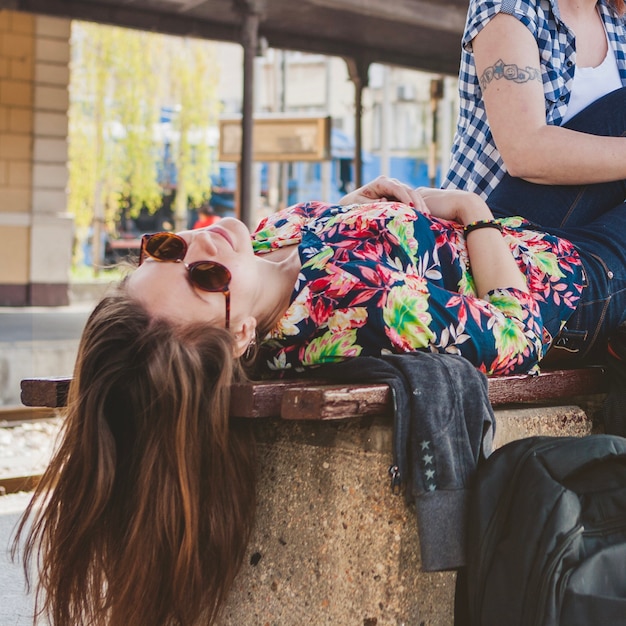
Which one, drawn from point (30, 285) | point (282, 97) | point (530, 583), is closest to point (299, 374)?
point (530, 583)

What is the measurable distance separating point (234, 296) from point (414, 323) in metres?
0.43

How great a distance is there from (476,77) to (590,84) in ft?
1.20

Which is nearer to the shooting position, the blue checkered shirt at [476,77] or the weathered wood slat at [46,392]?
the weathered wood slat at [46,392]

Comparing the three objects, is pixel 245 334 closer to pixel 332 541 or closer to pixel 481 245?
pixel 332 541

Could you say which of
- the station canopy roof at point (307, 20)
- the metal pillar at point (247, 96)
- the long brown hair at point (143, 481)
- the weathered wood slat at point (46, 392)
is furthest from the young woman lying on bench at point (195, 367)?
the station canopy roof at point (307, 20)

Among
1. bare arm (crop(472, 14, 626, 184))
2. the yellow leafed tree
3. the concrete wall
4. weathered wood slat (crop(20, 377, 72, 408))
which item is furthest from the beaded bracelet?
the yellow leafed tree

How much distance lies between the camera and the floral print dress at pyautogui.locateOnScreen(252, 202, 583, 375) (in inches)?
86.2

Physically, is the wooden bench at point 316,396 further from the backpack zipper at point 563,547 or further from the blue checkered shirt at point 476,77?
the blue checkered shirt at point 476,77

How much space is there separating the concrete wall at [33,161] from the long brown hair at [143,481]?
11656 mm

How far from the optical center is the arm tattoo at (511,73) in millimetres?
2777

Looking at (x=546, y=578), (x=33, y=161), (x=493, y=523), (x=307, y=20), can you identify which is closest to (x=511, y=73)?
(x=493, y=523)

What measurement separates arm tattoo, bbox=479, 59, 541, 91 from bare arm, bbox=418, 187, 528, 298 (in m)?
0.39

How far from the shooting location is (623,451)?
1955mm

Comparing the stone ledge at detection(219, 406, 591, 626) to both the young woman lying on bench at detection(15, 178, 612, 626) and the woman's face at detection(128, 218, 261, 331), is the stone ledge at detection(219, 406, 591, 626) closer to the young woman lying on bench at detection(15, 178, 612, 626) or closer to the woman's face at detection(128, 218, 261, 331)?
the young woman lying on bench at detection(15, 178, 612, 626)
